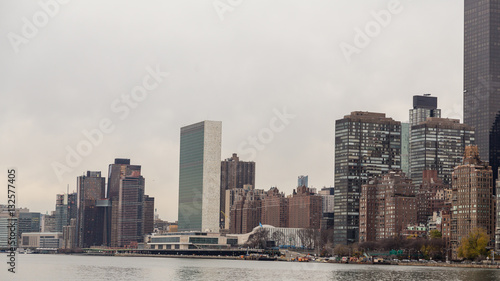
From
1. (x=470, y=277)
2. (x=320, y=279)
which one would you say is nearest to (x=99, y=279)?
(x=320, y=279)

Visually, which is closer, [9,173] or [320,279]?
[9,173]

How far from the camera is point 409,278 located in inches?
6890

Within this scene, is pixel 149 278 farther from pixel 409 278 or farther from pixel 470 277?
pixel 470 277

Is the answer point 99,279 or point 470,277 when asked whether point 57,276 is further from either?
point 470,277

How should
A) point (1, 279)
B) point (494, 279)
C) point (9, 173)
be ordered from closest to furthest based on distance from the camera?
point (9, 173)
point (1, 279)
point (494, 279)

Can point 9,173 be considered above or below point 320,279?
above

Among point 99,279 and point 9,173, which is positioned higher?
point 9,173

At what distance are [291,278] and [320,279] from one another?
20.6 ft

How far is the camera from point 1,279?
157000 millimetres

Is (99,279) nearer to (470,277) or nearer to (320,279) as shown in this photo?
(320,279)

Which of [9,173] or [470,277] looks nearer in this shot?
[9,173]

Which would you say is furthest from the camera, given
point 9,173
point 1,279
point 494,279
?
point 494,279

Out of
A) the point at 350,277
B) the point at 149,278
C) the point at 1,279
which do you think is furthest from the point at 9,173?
the point at 350,277

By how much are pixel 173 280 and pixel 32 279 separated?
25.2 m
